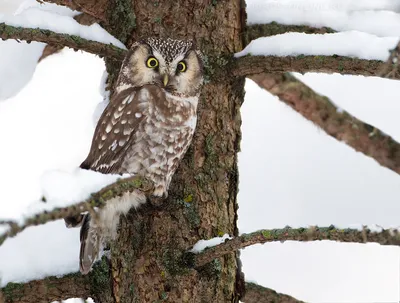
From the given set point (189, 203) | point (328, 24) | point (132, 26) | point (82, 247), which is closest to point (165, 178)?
point (189, 203)

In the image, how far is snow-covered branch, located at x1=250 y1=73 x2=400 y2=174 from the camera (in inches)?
158

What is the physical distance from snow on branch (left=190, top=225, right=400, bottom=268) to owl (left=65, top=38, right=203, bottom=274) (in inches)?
24.0

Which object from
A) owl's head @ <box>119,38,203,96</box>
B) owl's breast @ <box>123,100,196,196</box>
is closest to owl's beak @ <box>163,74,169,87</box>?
owl's head @ <box>119,38,203,96</box>

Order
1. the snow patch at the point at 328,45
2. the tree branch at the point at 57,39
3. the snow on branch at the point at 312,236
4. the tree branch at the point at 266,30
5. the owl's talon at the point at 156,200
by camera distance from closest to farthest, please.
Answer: the snow on branch at the point at 312,236, the snow patch at the point at 328,45, the tree branch at the point at 57,39, the owl's talon at the point at 156,200, the tree branch at the point at 266,30

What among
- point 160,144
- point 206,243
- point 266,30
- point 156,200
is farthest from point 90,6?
point 206,243

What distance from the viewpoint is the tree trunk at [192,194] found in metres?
3.45

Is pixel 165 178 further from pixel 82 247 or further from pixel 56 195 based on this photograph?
pixel 56 195

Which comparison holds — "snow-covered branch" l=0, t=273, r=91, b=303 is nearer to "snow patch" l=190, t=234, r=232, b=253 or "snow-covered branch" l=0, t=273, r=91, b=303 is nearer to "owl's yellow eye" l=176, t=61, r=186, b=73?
"snow patch" l=190, t=234, r=232, b=253

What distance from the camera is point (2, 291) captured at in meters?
3.38

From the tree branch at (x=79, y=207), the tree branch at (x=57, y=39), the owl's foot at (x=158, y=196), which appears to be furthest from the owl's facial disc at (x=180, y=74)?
the tree branch at (x=79, y=207)

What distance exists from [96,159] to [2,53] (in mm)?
1138

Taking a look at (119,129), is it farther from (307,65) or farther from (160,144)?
(307,65)

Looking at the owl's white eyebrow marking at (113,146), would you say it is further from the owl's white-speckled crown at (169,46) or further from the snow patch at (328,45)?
the snow patch at (328,45)

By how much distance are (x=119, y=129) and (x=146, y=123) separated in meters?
0.13
